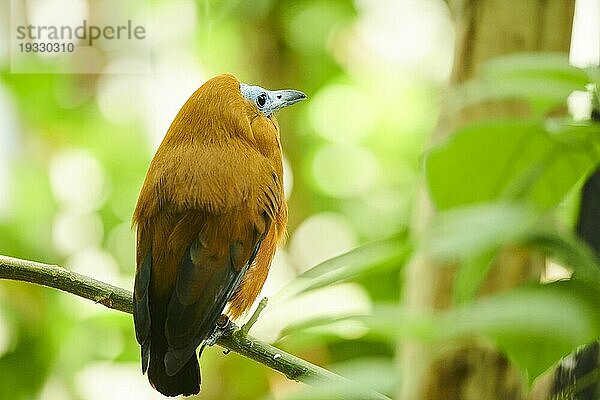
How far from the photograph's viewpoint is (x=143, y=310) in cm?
68

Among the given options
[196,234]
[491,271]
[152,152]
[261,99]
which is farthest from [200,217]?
[152,152]

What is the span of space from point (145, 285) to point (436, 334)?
24cm

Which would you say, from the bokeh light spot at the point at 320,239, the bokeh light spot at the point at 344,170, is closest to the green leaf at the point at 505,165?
the bokeh light spot at the point at 320,239

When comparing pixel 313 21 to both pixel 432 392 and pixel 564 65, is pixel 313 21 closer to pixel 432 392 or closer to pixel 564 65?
pixel 432 392

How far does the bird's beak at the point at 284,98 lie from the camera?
0.77m

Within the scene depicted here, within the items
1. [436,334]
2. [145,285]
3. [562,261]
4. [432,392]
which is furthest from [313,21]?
[436,334]

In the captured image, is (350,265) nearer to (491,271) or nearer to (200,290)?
(200,290)

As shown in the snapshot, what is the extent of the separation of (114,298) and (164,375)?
79 mm

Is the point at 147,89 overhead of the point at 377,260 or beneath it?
overhead

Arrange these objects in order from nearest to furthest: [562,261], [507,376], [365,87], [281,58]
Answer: [562,261] < [507,376] < [281,58] < [365,87]

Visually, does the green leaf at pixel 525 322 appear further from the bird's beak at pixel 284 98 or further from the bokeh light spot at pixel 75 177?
the bokeh light spot at pixel 75 177

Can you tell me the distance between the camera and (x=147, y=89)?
165 centimetres

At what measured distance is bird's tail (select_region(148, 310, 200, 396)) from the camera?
702mm

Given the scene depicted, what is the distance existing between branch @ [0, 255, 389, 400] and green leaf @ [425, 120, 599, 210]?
20cm
